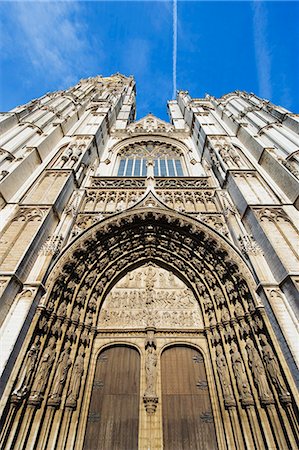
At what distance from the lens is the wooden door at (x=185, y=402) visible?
4.81 m

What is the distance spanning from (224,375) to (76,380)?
3209 millimetres

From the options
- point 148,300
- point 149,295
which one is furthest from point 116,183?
point 148,300

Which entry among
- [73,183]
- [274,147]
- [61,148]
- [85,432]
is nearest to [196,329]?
[85,432]

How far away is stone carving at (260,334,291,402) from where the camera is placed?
14.0 ft

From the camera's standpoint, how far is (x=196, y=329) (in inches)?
250

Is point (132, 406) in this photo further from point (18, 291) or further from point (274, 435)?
point (18, 291)

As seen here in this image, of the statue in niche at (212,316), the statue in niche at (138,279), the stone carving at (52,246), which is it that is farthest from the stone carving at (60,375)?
the statue in niche at (212,316)

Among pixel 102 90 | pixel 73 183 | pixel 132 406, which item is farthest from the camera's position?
pixel 102 90

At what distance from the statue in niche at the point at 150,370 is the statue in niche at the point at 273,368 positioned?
2424 millimetres

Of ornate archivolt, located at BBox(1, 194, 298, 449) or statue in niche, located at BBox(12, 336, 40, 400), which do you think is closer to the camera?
statue in niche, located at BBox(12, 336, 40, 400)

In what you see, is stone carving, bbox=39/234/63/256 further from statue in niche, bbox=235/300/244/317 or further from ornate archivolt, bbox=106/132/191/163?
ornate archivolt, bbox=106/132/191/163

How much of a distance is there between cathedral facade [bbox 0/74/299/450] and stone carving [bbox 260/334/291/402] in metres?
0.02

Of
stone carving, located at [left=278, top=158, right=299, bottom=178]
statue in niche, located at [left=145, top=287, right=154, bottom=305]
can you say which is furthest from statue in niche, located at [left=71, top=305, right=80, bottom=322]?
stone carving, located at [left=278, top=158, right=299, bottom=178]

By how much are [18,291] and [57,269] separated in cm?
104
